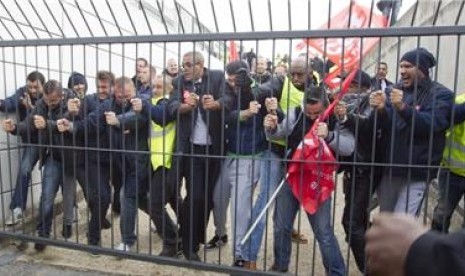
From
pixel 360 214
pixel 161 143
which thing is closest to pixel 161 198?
pixel 161 143

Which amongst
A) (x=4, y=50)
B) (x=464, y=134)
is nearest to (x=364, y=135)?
(x=464, y=134)

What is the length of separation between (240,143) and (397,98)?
1204 mm

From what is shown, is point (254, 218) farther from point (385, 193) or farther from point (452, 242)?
point (452, 242)

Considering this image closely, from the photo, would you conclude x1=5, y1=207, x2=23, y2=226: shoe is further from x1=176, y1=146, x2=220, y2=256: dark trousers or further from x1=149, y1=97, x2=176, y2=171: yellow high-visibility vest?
x1=176, y1=146, x2=220, y2=256: dark trousers

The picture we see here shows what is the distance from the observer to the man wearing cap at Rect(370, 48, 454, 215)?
2.96 m

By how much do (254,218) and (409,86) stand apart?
154 centimetres

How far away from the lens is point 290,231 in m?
3.53

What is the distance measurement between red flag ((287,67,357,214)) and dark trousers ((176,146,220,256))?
758mm

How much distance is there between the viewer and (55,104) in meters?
4.12

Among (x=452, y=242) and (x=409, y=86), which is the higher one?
(x=409, y=86)

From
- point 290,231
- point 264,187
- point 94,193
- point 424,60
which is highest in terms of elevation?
point 424,60

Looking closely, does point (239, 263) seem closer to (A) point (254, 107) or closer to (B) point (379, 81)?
(A) point (254, 107)

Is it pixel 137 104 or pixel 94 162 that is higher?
pixel 137 104

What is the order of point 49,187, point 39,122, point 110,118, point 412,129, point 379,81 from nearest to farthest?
point 412,129
point 379,81
point 110,118
point 39,122
point 49,187
